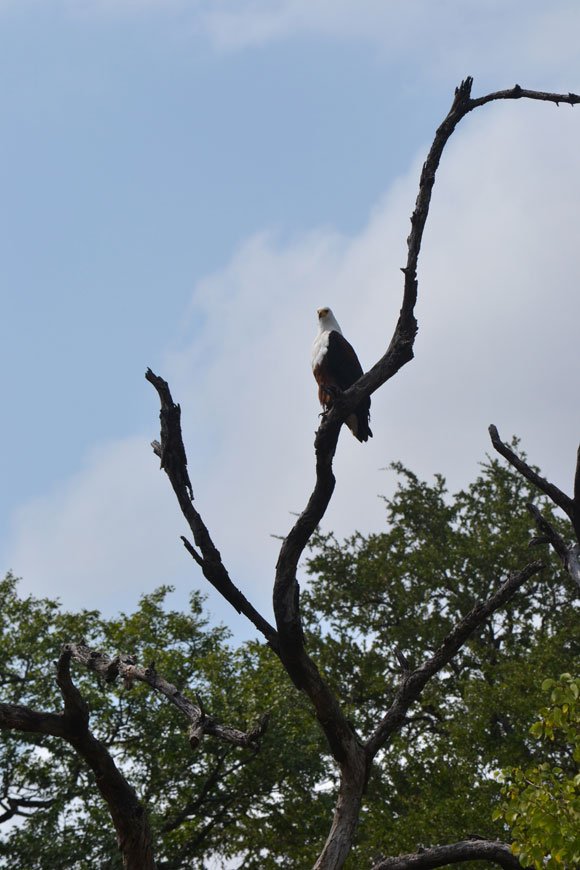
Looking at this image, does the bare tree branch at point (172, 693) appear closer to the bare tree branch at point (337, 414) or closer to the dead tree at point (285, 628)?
the dead tree at point (285, 628)

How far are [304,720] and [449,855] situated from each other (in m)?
12.4

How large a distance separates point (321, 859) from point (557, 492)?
9.97 feet

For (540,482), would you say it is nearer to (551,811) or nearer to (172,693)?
(551,811)

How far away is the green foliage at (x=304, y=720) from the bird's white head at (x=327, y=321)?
30.5 ft

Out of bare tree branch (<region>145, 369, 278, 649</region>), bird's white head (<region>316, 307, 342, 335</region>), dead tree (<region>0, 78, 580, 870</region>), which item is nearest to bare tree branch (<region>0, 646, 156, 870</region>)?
dead tree (<region>0, 78, 580, 870</region>)

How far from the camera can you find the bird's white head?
10.5 meters

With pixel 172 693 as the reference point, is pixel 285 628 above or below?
below

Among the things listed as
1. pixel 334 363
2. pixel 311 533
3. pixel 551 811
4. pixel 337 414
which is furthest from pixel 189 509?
pixel 334 363

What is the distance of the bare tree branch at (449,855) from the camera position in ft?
21.4

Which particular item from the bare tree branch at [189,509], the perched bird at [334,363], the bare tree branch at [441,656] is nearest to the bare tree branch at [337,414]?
the bare tree branch at [189,509]

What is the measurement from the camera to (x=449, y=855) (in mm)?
6578

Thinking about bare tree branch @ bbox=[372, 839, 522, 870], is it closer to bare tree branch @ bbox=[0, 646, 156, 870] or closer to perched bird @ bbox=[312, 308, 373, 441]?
bare tree branch @ bbox=[0, 646, 156, 870]

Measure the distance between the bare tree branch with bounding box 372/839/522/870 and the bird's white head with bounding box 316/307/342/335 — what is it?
5.30m

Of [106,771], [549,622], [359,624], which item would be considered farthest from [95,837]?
[106,771]
